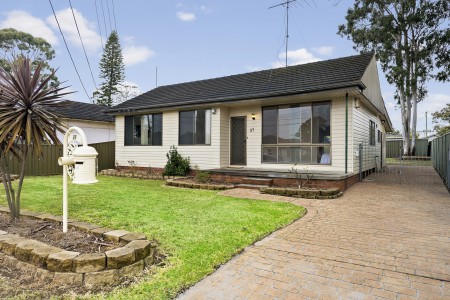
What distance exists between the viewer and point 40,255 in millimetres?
2920

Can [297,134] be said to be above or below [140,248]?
above

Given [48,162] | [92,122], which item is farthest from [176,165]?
[92,122]

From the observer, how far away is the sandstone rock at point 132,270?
2890 millimetres

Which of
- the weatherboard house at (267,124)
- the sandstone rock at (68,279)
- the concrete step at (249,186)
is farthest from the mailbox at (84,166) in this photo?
the weatherboard house at (267,124)

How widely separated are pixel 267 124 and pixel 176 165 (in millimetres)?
4114

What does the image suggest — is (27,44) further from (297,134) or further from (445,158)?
(445,158)

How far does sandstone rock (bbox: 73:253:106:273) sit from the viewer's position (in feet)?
9.10

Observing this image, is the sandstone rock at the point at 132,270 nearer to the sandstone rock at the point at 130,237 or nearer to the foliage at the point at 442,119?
the sandstone rock at the point at 130,237

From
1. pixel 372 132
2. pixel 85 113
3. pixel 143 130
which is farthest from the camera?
pixel 85 113

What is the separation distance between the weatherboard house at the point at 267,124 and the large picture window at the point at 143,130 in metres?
0.05

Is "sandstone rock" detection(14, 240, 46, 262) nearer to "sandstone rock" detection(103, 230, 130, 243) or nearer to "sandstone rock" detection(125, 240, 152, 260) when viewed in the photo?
"sandstone rock" detection(103, 230, 130, 243)

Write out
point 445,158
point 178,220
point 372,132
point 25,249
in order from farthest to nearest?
1. point 372,132
2. point 445,158
3. point 178,220
4. point 25,249

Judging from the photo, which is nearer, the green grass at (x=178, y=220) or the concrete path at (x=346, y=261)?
the concrete path at (x=346, y=261)

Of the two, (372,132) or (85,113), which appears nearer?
(372,132)
